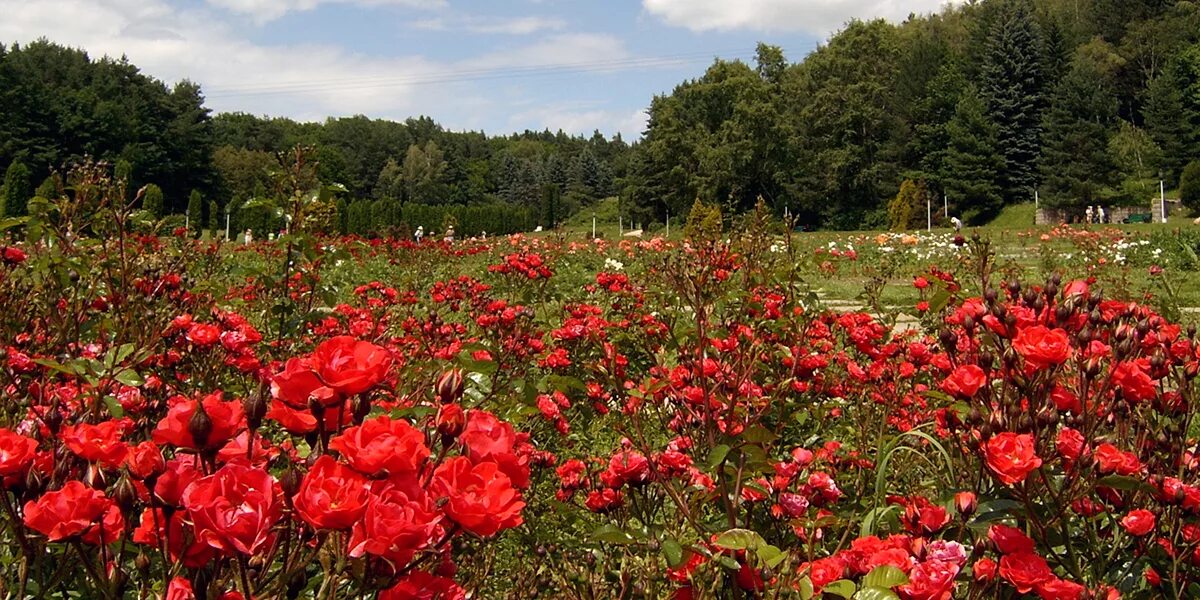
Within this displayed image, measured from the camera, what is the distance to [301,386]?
2.81 feet

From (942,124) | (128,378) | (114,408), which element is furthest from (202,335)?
(942,124)

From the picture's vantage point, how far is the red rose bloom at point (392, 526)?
0.72 metres

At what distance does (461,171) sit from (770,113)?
4913 cm

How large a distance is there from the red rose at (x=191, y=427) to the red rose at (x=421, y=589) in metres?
0.22

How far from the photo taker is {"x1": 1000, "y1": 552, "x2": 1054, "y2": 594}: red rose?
1081mm

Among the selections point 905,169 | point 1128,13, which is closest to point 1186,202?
point 905,169

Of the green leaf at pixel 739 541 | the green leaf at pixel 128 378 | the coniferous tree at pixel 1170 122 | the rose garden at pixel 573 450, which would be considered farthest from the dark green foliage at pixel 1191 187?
the green leaf at pixel 128 378

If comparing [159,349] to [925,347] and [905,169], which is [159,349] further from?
[905,169]

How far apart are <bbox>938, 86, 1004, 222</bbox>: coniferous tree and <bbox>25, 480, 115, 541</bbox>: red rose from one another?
36.3m

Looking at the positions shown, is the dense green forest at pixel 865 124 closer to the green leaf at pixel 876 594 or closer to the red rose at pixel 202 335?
the red rose at pixel 202 335

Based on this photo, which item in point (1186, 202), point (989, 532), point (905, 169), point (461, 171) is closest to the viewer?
point (989, 532)

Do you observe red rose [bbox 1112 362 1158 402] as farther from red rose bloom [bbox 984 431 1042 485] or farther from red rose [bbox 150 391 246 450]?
red rose [bbox 150 391 246 450]

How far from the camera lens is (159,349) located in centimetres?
227

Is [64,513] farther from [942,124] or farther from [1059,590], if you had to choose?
[942,124]
